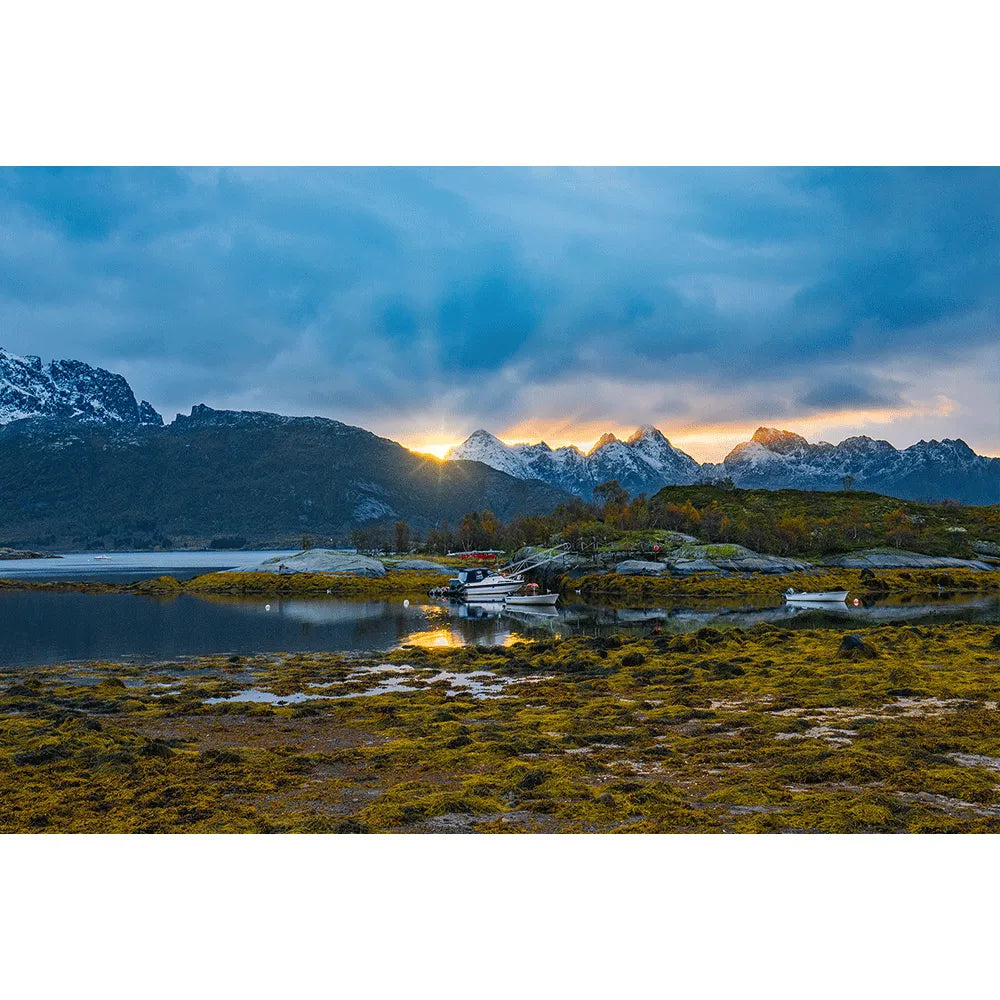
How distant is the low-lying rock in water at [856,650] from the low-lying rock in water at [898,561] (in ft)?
225

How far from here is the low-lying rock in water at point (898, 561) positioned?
8959cm

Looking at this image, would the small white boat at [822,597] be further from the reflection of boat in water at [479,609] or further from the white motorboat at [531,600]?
the reflection of boat in water at [479,609]

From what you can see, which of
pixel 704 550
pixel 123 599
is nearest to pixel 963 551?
pixel 704 550

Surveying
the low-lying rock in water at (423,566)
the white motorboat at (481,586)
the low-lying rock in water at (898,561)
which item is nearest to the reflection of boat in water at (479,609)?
the white motorboat at (481,586)

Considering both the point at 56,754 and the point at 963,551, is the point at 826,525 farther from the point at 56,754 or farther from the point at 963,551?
the point at 56,754

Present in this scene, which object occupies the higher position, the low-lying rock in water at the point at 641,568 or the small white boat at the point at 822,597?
the low-lying rock in water at the point at 641,568

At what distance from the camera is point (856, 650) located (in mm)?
27547

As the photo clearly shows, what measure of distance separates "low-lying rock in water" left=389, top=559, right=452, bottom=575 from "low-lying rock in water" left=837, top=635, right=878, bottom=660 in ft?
231

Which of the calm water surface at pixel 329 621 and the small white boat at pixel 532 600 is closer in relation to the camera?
the calm water surface at pixel 329 621

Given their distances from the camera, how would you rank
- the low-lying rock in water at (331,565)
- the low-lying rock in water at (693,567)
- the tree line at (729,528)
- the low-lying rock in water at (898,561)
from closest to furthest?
the low-lying rock in water at (693,567) → the low-lying rock in water at (898,561) → the low-lying rock in water at (331,565) → the tree line at (729,528)

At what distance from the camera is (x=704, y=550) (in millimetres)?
→ 89938

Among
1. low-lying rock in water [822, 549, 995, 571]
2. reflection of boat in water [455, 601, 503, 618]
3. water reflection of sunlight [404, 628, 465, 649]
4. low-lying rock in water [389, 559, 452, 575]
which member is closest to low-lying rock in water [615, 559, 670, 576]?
reflection of boat in water [455, 601, 503, 618]

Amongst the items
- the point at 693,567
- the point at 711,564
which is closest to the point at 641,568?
the point at 693,567

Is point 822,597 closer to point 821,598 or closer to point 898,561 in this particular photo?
point 821,598
